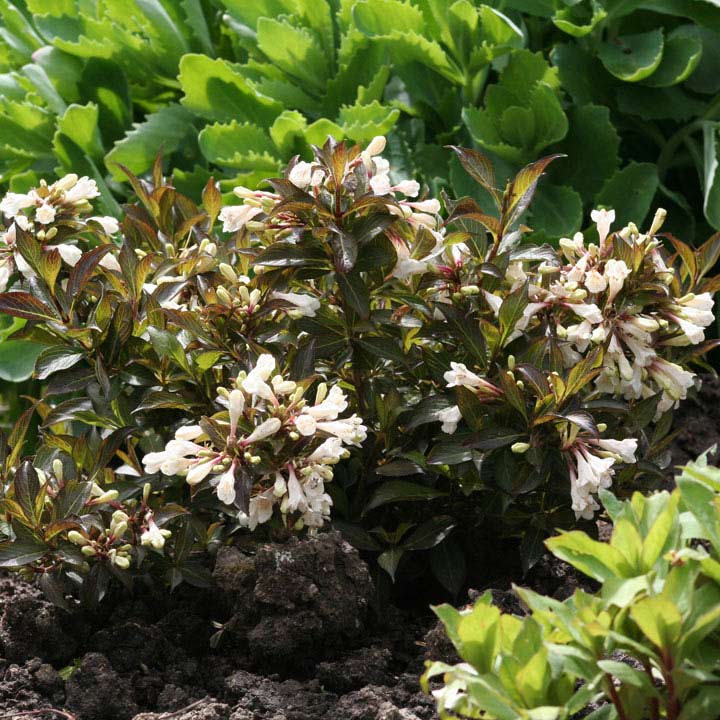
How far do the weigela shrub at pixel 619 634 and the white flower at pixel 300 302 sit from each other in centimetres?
63

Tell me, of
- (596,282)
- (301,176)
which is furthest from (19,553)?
(596,282)

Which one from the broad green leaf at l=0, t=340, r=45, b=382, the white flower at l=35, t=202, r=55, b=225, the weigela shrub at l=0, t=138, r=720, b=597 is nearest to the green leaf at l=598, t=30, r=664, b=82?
the weigela shrub at l=0, t=138, r=720, b=597

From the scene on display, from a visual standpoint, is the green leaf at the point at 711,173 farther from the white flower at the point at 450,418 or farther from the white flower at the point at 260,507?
the white flower at the point at 260,507

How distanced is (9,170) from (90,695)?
2.13m

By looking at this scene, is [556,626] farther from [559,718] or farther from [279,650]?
[279,650]

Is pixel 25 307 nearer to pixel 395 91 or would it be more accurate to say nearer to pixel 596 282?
pixel 596 282

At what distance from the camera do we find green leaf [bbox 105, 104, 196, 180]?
3.04 m

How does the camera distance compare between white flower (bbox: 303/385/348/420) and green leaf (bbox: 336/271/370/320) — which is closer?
white flower (bbox: 303/385/348/420)

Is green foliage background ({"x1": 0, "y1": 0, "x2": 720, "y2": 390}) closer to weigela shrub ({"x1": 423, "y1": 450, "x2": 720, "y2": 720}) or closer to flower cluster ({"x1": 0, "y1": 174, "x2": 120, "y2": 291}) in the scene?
flower cluster ({"x1": 0, "y1": 174, "x2": 120, "y2": 291})

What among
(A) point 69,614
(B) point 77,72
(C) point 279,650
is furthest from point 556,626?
(B) point 77,72

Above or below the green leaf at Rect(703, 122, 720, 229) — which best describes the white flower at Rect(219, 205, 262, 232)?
above

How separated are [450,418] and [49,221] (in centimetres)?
75

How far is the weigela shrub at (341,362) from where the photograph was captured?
165 centimetres

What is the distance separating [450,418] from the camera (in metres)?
1.73
